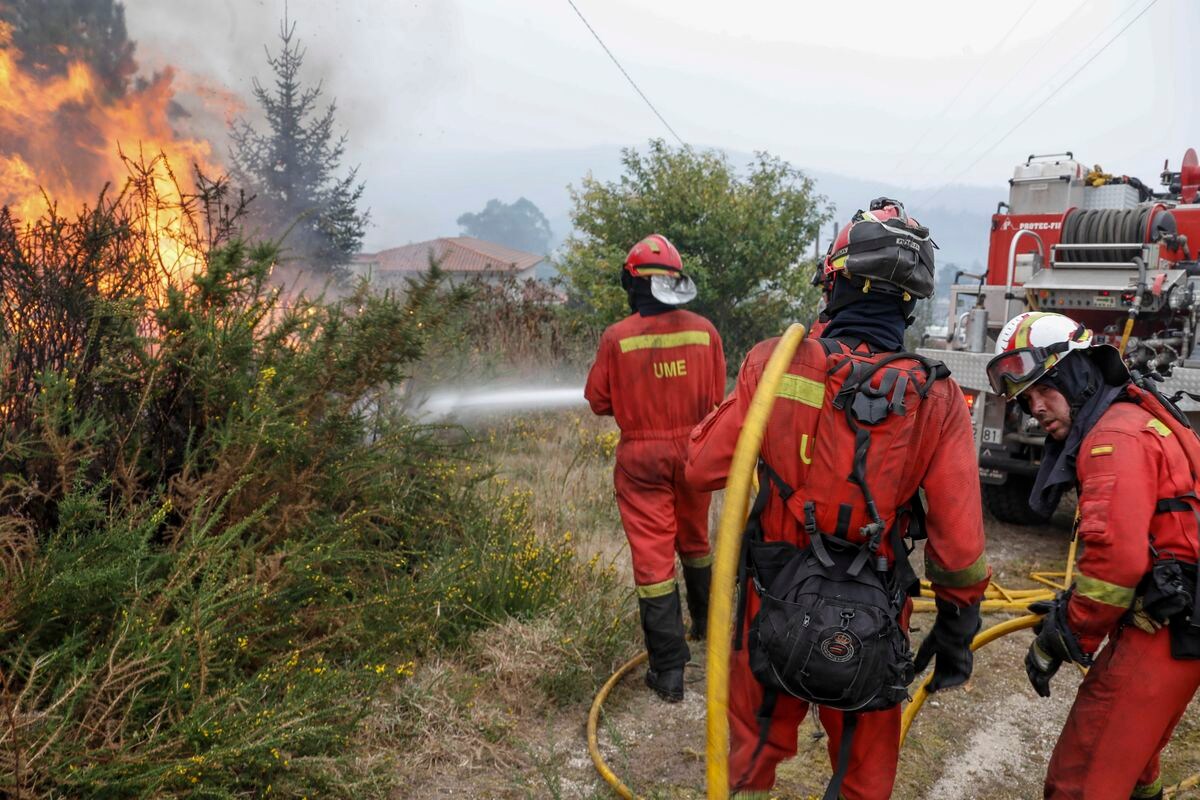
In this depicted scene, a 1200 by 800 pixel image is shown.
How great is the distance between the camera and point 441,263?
4344mm

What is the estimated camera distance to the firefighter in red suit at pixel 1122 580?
2.25 metres

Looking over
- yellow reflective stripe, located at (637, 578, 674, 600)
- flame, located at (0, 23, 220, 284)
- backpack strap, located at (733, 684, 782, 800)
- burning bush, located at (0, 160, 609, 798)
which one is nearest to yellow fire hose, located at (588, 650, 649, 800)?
yellow reflective stripe, located at (637, 578, 674, 600)

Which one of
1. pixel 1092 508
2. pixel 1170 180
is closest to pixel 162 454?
pixel 1092 508

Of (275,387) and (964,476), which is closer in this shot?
(964,476)

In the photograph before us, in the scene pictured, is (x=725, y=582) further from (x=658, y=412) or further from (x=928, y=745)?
(x=928, y=745)

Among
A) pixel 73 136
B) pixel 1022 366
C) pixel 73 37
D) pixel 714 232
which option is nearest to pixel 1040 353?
pixel 1022 366

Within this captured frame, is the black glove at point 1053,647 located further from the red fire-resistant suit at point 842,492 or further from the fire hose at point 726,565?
the fire hose at point 726,565

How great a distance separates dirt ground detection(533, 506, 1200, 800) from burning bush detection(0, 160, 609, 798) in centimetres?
78

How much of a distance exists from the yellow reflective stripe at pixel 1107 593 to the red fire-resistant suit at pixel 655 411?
1879mm

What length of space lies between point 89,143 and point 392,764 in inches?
256

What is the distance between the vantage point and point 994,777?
3.35 meters

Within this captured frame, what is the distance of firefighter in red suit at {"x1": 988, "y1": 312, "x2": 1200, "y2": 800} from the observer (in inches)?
88.5

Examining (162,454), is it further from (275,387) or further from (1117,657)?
(1117,657)

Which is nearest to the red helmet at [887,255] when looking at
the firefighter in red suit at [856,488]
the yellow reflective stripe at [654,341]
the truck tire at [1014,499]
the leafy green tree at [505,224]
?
the firefighter in red suit at [856,488]
